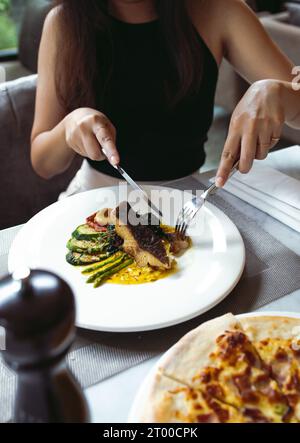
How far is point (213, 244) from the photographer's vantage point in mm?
1158

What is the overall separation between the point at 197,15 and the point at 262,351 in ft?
4.50

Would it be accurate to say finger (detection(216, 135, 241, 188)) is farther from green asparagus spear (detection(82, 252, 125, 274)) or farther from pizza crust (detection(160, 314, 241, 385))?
pizza crust (detection(160, 314, 241, 385))

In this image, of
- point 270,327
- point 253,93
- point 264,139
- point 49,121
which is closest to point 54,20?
point 49,121

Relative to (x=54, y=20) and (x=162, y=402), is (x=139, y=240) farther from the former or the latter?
(x=54, y=20)

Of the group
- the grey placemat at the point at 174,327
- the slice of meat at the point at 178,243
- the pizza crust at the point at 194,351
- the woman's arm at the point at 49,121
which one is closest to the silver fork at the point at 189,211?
the slice of meat at the point at 178,243

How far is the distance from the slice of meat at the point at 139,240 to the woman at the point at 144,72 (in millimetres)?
488

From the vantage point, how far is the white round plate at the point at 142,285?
927mm

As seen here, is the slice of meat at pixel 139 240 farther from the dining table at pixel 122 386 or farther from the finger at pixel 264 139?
the finger at pixel 264 139
